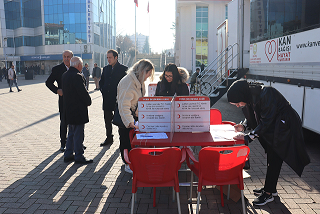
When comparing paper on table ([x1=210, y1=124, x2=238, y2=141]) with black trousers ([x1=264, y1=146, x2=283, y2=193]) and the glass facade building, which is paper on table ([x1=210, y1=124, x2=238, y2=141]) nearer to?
black trousers ([x1=264, y1=146, x2=283, y2=193])

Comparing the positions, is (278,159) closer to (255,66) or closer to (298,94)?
(298,94)

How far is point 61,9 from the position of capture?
50000 mm

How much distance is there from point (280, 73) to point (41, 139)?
600 cm

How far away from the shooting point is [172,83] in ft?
17.0

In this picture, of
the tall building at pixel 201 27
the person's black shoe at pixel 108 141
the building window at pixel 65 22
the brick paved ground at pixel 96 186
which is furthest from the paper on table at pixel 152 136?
the building window at pixel 65 22

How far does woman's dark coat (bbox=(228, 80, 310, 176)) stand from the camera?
3219 millimetres

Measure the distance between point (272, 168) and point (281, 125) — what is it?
652 millimetres

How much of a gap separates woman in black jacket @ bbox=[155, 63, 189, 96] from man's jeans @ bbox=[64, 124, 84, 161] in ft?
5.38

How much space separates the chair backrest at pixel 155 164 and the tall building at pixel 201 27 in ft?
85.9

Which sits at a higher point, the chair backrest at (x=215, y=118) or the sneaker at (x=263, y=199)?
the chair backrest at (x=215, y=118)

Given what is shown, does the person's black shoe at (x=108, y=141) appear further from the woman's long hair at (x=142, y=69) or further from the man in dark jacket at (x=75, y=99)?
the woman's long hair at (x=142, y=69)

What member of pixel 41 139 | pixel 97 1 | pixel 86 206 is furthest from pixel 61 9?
pixel 86 206

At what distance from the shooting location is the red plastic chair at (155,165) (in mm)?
2910

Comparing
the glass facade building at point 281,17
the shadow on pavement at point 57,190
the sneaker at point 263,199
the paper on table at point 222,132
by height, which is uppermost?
the glass facade building at point 281,17
